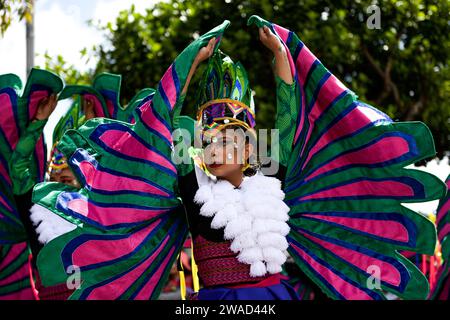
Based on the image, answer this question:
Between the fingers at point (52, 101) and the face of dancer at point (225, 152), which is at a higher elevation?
the fingers at point (52, 101)

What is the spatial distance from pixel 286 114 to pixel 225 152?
348 mm

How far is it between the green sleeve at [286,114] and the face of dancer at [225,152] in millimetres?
195

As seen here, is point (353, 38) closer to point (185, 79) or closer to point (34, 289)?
point (34, 289)

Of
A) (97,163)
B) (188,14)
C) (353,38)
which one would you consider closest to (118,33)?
(188,14)

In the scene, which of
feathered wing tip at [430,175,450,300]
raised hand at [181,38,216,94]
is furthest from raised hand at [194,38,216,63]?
feathered wing tip at [430,175,450,300]

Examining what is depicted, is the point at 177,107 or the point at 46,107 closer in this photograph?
the point at 177,107

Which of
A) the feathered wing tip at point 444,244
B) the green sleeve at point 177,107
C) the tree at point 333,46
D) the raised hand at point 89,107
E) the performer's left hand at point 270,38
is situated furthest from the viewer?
the tree at point 333,46

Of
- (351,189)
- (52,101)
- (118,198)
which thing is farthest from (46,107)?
(351,189)

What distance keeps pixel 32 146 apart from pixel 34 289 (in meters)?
0.98

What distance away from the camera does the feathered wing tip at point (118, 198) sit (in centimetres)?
319

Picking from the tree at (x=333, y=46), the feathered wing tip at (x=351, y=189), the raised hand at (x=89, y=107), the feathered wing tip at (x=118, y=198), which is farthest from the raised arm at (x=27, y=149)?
the tree at (x=333, y=46)

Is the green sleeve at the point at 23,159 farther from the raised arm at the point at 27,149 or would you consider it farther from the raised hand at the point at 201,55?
the raised hand at the point at 201,55

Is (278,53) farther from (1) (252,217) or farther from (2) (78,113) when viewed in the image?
(2) (78,113)

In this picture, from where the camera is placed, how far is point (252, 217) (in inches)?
127
